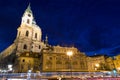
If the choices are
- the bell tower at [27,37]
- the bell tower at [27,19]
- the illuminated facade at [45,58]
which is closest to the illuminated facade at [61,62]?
the illuminated facade at [45,58]

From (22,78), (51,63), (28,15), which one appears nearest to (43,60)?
(51,63)

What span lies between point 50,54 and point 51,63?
12.3 feet

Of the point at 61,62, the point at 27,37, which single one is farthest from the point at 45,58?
the point at 27,37

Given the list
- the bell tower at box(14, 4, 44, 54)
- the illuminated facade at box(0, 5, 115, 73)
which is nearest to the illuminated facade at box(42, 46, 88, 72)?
the illuminated facade at box(0, 5, 115, 73)

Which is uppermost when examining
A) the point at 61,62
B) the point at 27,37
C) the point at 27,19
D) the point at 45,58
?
the point at 27,19

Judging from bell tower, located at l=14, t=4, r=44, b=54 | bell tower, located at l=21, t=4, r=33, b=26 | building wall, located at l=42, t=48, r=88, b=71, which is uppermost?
bell tower, located at l=21, t=4, r=33, b=26

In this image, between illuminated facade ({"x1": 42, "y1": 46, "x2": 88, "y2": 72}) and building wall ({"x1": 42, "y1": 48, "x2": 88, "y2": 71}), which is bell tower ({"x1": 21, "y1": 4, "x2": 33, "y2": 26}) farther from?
building wall ({"x1": 42, "y1": 48, "x2": 88, "y2": 71})

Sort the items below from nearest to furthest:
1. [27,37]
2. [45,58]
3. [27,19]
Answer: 1. [45,58]
2. [27,37]
3. [27,19]

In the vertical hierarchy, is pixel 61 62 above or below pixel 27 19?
below

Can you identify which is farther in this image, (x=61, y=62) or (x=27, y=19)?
(x=27, y=19)

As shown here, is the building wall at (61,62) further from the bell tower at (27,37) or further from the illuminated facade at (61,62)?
the bell tower at (27,37)

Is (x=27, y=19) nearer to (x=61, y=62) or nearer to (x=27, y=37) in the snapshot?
(x=27, y=37)

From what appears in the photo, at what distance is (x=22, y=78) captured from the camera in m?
26.0

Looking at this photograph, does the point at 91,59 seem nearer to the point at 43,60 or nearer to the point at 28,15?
the point at 43,60
